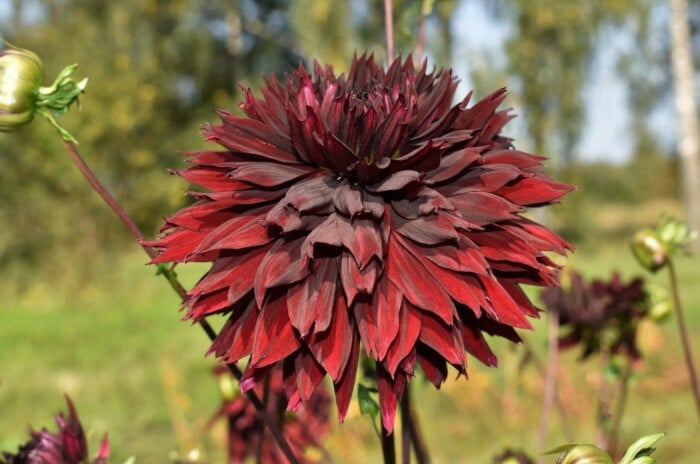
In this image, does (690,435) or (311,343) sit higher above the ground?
(311,343)

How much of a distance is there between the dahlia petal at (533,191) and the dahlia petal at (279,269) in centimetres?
11

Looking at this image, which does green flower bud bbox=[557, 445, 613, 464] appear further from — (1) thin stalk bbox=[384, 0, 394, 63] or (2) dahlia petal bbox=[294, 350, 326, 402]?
(1) thin stalk bbox=[384, 0, 394, 63]

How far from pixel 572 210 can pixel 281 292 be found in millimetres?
8985

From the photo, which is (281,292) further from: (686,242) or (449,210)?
(686,242)

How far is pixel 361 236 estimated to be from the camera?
1.19 ft

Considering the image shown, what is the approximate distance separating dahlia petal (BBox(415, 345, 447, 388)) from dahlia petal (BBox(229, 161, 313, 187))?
110mm

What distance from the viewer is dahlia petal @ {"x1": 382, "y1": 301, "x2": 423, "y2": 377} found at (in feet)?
1.16

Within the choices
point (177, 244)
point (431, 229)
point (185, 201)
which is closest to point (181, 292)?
point (177, 244)

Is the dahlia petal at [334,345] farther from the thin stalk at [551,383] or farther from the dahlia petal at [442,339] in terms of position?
the thin stalk at [551,383]

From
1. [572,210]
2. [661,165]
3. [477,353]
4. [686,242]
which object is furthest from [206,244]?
[661,165]

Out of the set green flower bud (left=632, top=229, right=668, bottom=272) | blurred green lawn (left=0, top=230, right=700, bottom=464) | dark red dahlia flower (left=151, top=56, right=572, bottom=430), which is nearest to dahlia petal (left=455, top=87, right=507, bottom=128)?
dark red dahlia flower (left=151, top=56, right=572, bottom=430)

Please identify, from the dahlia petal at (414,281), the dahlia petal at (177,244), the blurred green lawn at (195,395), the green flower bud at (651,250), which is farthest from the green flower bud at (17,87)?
the blurred green lawn at (195,395)

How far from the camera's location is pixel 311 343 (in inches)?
14.0

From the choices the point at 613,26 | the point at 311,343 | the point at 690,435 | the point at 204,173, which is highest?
the point at 613,26
